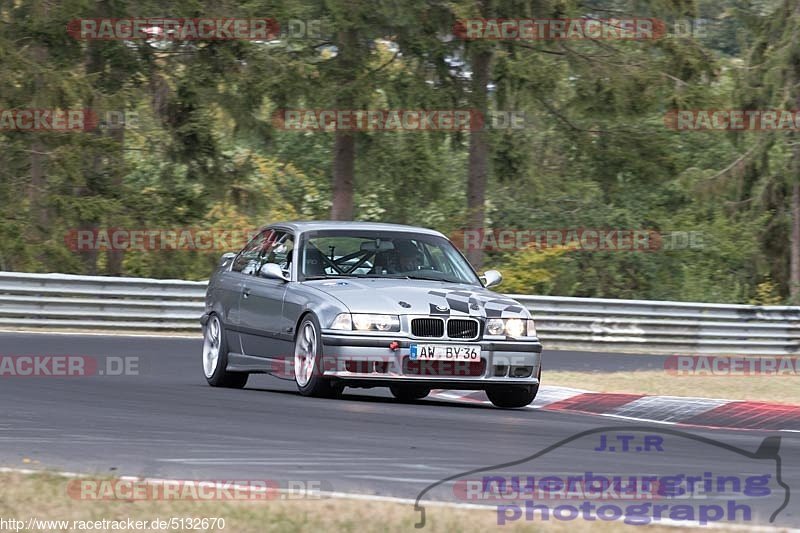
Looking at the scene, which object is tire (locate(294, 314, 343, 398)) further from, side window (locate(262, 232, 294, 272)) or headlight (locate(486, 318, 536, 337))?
headlight (locate(486, 318, 536, 337))

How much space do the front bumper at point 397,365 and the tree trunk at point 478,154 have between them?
16.4m

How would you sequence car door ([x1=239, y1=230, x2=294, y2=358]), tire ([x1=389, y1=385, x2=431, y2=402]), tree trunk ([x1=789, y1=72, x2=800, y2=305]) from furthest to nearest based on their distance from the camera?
tree trunk ([x1=789, y1=72, x2=800, y2=305])
tire ([x1=389, y1=385, x2=431, y2=402])
car door ([x1=239, y1=230, x2=294, y2=358])

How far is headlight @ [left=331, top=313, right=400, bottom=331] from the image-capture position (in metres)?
11.7

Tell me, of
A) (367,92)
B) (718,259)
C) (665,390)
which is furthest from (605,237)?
(665,390)

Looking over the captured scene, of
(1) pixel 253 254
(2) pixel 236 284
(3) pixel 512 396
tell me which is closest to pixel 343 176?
(1) pixel 253 254

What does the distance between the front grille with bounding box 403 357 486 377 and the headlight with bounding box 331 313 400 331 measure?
0.96 ft

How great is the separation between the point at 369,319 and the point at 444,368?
28.4 inches

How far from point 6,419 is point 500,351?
158 inches

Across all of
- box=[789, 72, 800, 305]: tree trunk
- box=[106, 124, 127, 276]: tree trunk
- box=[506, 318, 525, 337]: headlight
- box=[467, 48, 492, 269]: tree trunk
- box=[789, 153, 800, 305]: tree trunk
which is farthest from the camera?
box=[789, 153, 800, 305]: tree trunk

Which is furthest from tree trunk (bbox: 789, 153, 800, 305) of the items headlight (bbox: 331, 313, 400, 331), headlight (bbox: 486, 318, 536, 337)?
Result: headlight (bbox: 331, 313, 400, 331)

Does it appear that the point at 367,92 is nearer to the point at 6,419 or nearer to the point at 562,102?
the point at 562,102

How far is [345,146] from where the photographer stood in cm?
2806

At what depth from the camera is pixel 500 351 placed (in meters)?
12.0

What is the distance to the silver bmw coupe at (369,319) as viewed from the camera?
11734 millimetres
